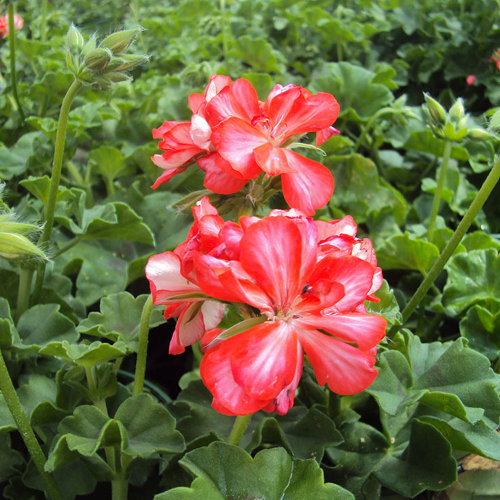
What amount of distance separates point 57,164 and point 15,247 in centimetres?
24

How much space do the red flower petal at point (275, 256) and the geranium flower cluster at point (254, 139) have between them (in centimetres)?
13

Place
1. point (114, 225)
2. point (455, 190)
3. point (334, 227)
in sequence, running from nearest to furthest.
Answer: point (334, 227)
point (114, 225)
point (455, 190)

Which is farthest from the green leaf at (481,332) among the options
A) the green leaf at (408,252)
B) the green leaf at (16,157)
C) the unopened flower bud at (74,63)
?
the green leaf at (16,157)

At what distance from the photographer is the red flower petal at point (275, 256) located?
509 mm

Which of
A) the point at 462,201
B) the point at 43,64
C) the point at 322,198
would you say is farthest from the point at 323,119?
the point at 43,64

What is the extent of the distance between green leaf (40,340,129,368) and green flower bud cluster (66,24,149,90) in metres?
0.38

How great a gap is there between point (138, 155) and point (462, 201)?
33.8 inches

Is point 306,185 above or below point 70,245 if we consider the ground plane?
above

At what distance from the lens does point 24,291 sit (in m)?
1.03

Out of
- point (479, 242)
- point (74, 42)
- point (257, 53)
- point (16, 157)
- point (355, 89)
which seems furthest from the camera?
point (257, 53)

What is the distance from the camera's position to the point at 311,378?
0.91m

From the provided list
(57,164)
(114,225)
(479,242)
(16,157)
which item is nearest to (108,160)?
(16,157)

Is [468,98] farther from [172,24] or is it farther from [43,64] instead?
[43,64]

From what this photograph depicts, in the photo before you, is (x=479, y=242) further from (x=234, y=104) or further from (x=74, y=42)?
(x=74, y=42)
